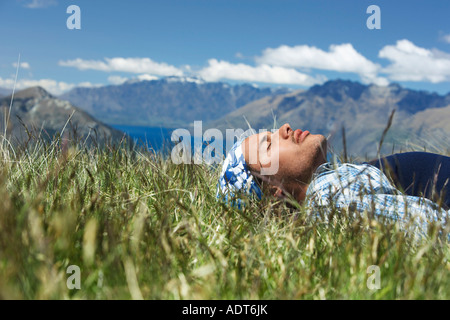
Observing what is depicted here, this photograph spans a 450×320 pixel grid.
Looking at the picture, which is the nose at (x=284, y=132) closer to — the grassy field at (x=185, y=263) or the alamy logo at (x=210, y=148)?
the alamy logo at (x=210, y=148)

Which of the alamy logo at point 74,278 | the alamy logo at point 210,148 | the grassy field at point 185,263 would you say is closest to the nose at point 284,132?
the alamy logo at point 210,148

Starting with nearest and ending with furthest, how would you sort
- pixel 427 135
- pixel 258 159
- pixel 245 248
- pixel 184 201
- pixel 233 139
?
pixel 245 248
pixel 184 201
pixel 258 159
pixel 233 139
pixel 427 135

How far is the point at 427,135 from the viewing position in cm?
766

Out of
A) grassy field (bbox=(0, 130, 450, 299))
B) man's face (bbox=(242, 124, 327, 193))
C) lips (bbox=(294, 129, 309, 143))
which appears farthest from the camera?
lips (bbox=(294, 129, 309, 143))

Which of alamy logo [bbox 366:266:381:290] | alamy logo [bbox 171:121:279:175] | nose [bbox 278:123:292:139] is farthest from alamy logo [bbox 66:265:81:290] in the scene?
nose [bbox 278:123:292:139]

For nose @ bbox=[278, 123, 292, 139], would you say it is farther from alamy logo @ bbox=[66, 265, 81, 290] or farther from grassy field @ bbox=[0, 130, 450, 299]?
alamy logo @ bbox=[66, 265, 81, 290]

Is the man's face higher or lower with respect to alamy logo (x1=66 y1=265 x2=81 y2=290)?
higher

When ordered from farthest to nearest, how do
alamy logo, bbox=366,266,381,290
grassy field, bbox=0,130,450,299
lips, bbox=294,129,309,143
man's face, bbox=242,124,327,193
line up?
lips, bbox=294,129,309,143, man's face, bbox=242,124,327,193, alamy logo, bbox=366,266,381,290, grassy field, bbox=0,130,450,299

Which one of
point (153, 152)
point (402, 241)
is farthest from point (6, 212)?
point (153, 152)

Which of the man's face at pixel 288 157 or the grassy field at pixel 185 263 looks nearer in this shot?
the grassy field at pixel 185 263

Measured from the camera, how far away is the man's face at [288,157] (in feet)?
12.4

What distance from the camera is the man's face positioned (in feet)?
12.4

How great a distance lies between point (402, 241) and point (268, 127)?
3.04 m
